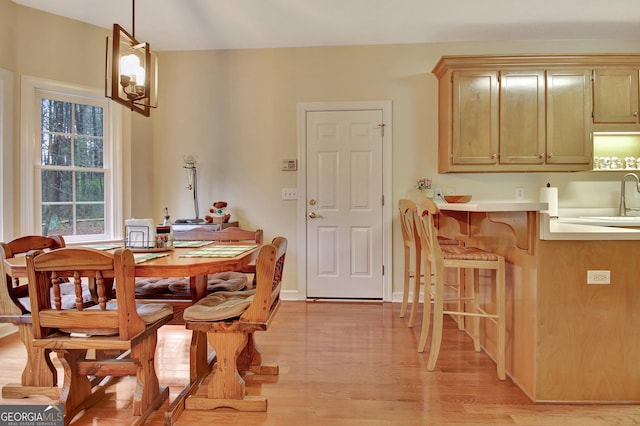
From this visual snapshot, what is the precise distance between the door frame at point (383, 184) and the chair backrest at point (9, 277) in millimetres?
2099

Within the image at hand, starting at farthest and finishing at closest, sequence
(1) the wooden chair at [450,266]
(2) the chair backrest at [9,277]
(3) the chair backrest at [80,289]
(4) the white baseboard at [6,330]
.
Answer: (4) the white baseboard at [6,330] → (1) the wooden chair at [450,266] → (2) the chair backrest at [9,277] → (3) the chair backrest at [80,289]

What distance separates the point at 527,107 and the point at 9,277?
401cm

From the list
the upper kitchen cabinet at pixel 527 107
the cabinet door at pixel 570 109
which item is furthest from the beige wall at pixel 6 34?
the cabinet door at pixel 570 109

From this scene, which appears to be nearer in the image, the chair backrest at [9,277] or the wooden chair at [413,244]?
the chair backrest at [9,277]

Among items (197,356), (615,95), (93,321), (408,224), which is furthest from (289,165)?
(615,95)

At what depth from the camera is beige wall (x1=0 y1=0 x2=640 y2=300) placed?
3516mm

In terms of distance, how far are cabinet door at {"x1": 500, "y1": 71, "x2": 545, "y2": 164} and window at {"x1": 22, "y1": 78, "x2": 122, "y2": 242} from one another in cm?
377

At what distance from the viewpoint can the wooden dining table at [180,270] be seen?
1.45 meters

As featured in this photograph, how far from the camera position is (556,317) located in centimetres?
175

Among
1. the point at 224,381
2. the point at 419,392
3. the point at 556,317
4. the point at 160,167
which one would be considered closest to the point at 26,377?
the point at 224,381

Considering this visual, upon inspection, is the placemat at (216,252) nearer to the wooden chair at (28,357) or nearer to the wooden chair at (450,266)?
the wooden chair at (28,357)

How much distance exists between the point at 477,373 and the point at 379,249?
1.68 m

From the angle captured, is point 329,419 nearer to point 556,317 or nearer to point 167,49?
point 556,317

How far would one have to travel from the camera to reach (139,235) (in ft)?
6.26
